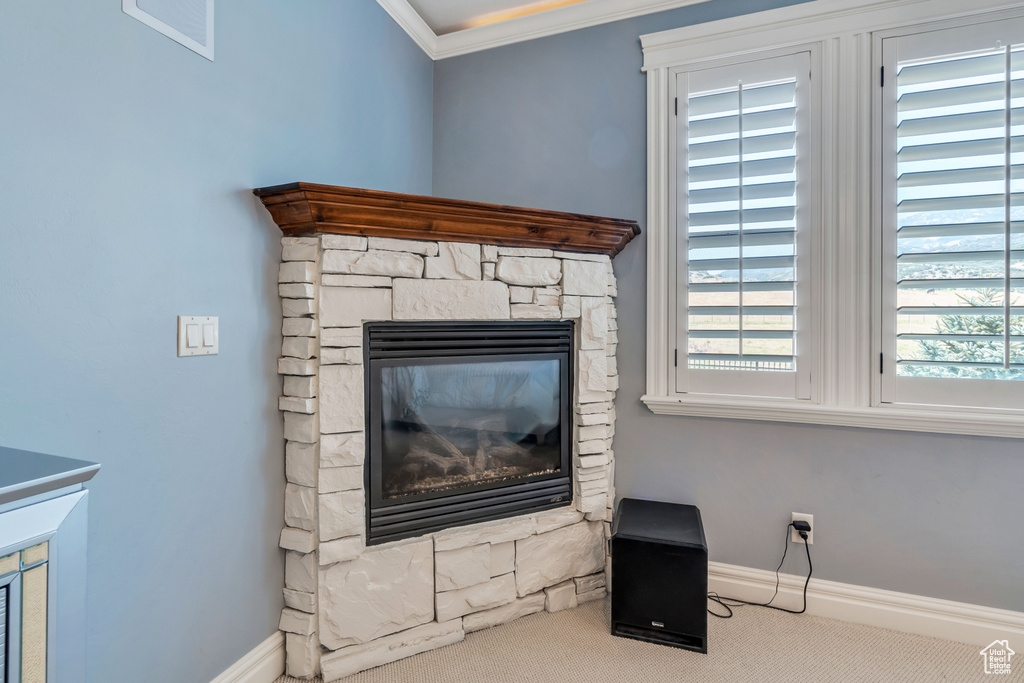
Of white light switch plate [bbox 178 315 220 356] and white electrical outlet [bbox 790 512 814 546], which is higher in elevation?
white light switch plate [bbox 178 315 220 356]

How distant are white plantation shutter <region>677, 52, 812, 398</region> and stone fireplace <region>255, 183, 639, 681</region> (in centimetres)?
34

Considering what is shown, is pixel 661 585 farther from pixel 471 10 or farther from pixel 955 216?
pixel 471 10

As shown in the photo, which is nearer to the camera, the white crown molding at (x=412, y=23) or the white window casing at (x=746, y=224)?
the white window casing at (x=746, y=224)

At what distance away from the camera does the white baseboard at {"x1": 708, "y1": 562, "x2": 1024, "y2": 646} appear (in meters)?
1.86

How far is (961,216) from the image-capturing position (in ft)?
6.01

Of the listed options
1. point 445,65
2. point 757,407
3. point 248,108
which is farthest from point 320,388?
point 445,65

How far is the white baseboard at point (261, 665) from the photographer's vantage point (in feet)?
5.09

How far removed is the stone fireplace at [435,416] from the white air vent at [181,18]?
425mm

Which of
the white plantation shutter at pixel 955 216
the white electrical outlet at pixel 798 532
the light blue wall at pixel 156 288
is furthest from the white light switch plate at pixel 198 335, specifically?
the white plantation shutter at pixel 955 216

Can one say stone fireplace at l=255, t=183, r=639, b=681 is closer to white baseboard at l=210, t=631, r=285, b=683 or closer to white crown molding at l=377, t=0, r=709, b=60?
white baseboard at l=210, t=631, r=285, b=683

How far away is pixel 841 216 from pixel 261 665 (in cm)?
263

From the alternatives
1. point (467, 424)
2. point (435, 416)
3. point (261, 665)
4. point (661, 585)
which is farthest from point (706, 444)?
point (261, 665)

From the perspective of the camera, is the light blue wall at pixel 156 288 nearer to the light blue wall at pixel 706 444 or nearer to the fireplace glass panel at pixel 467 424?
the fireplace glass panel at pixel 467 424

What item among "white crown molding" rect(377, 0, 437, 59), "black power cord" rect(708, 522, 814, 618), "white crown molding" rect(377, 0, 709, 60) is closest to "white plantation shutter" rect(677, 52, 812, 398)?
"white crown molding" rect(377, 0, 709, 60)
